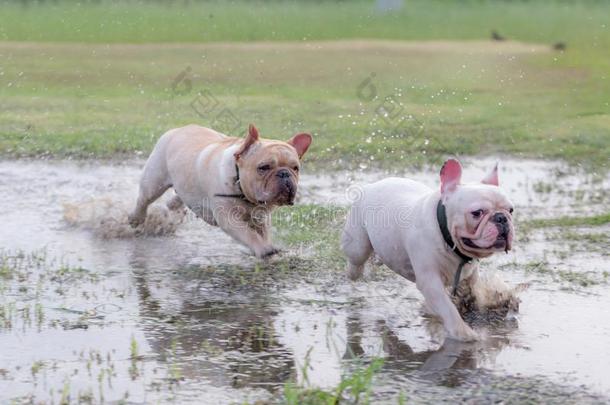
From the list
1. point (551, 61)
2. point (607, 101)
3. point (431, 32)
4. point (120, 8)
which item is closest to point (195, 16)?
point (120, 8)

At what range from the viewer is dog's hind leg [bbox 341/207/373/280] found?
7398 mm

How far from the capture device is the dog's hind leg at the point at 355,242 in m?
7.40

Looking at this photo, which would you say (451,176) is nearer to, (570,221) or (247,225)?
(247,225)

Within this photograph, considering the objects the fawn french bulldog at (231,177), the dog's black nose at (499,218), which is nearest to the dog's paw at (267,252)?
the fawn french bulldog at (231,177)

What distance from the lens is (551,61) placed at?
1919cm

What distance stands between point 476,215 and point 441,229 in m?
0.29

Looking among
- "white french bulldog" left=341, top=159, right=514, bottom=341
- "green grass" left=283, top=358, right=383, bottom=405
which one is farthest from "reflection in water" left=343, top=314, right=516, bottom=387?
"green grass" left=283, top=358, right=383, bottom=405

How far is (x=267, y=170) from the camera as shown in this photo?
7754mm

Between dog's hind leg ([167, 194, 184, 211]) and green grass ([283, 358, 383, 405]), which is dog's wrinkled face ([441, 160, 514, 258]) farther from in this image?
dog's hind leg ([167, 194, 184, 211])

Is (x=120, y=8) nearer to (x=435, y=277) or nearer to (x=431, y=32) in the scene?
(x=431, y=32)

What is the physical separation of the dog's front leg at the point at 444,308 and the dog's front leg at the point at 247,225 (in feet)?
5.36

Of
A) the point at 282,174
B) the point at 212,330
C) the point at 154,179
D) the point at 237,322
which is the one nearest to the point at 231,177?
the point at 282,174

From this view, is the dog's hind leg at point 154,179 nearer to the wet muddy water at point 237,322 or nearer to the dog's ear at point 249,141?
the wet muddy water at point 237,322

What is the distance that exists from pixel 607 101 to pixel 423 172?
568cm
